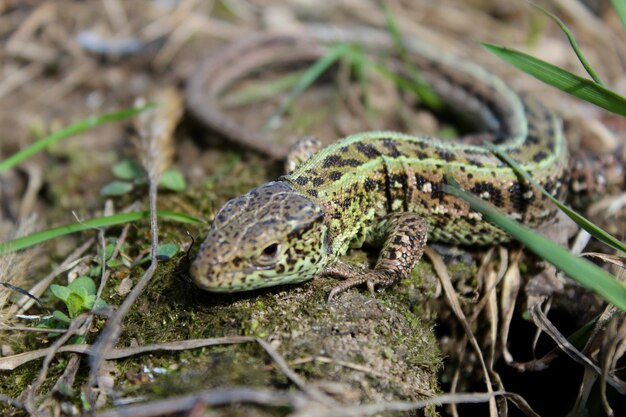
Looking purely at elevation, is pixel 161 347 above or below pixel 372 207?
below

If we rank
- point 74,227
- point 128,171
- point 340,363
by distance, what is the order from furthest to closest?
point 128,171, point 74,227, point 340,363

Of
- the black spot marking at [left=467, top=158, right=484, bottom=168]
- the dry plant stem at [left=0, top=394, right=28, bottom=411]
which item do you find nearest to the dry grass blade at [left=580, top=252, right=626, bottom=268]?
the black spot marking at [left=467, top=158, right=484, bottom=168]

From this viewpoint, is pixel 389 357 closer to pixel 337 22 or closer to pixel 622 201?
pixel 622 201

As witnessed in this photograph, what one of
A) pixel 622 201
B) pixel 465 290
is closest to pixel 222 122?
pixel 465 290

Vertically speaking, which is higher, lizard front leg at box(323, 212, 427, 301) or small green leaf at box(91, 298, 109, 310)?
lizard front leg at box(323, 212, 427, 301)

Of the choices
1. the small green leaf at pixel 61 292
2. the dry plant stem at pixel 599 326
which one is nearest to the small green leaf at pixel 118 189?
the small green leaf at pixel 61 292

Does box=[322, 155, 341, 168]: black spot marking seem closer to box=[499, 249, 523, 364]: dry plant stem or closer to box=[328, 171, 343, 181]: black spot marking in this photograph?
box=[328, 171, 343, 181]: black spot marking

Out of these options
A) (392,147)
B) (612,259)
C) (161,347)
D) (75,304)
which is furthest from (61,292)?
(612,259)

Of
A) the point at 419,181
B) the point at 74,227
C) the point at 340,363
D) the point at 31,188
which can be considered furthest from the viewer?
the point at 31,188

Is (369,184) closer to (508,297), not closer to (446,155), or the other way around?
(446,155)
